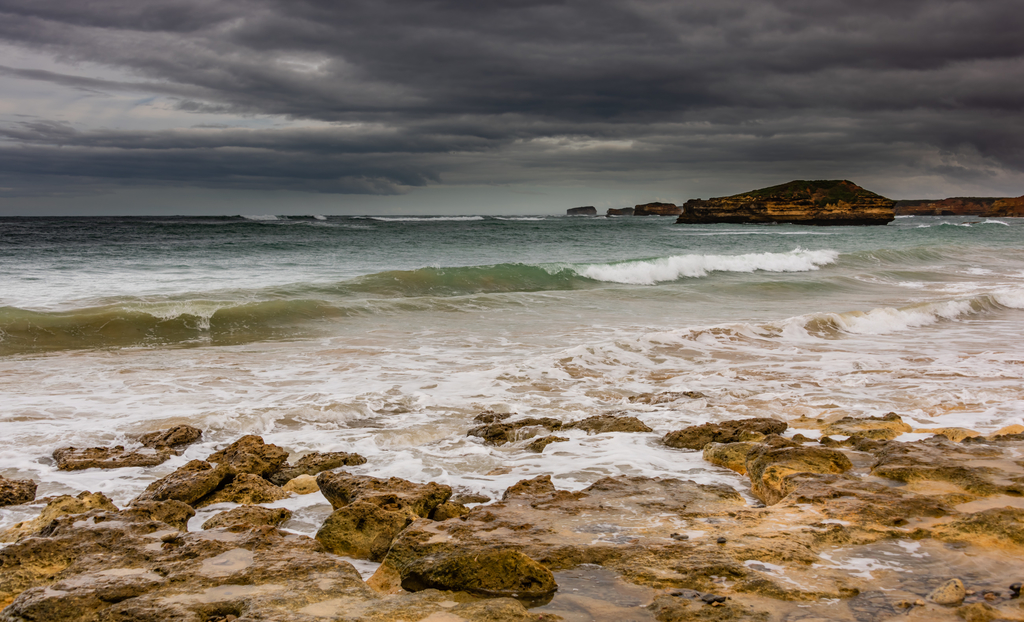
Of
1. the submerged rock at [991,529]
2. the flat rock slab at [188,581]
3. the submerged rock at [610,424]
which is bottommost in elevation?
the submerged rock at [610,424]

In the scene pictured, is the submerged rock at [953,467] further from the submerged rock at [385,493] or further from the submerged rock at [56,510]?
the submerged rock at [56,510]

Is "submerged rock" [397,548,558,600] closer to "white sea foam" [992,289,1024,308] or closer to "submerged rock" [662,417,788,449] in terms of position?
"submerged rock" [662,417,788,449]

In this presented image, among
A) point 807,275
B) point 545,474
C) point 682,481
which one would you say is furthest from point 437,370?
point 807,275

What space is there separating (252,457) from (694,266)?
2226 centimetres

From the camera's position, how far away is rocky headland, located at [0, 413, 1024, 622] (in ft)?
9.07

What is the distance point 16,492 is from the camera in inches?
180

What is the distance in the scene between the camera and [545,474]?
4.87 m

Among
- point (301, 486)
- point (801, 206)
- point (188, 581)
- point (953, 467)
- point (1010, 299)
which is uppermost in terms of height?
point (801, 206)

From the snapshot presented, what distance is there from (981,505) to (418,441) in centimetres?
440

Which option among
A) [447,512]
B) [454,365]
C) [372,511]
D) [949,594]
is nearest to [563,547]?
[447,512]

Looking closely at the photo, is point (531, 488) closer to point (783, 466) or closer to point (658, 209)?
point (783, 466)

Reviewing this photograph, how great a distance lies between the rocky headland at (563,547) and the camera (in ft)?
9.07

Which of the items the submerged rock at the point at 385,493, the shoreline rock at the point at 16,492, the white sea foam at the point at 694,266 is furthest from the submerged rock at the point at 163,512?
the white sea foam at the point at 694,266

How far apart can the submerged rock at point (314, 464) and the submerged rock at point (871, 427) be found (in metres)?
4.42
